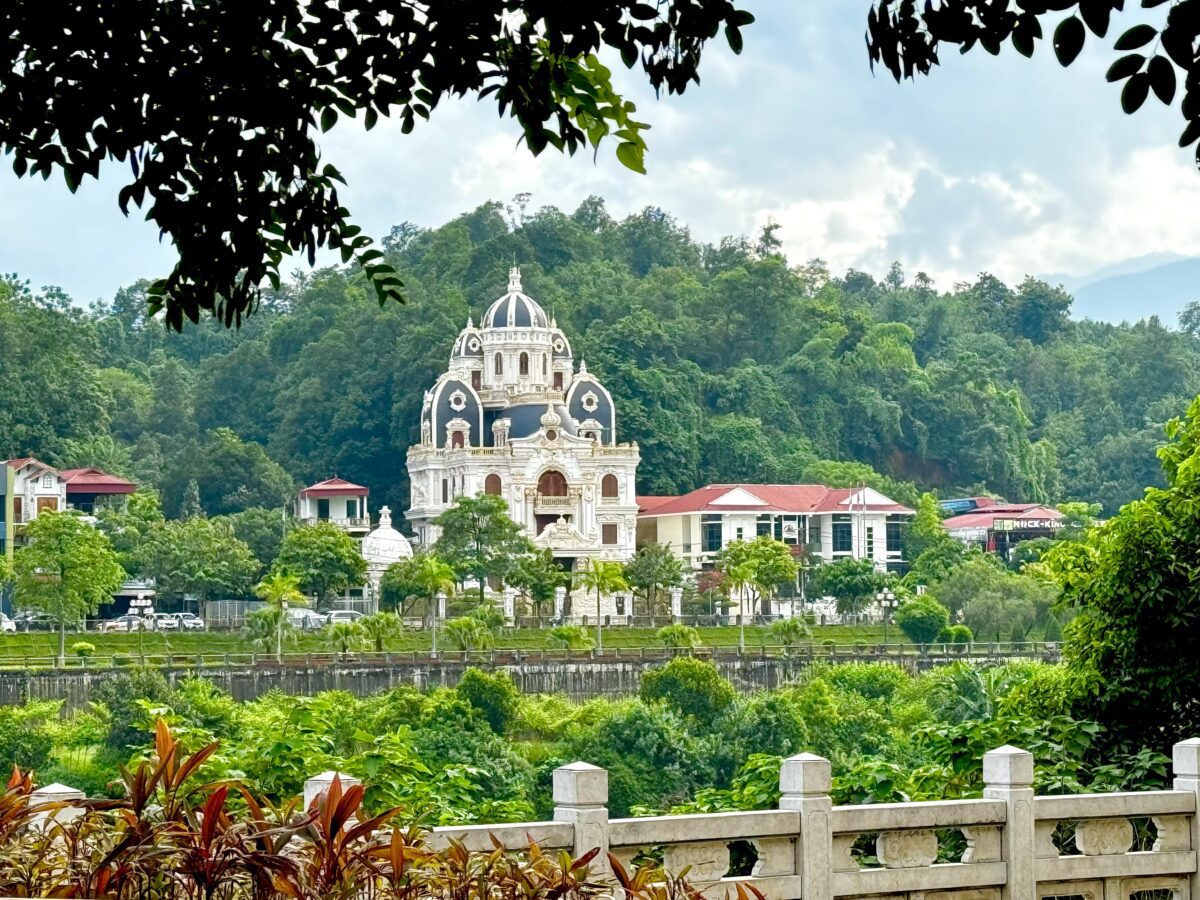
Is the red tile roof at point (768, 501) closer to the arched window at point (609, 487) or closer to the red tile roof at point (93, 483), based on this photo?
the arched window at point (609, 487)

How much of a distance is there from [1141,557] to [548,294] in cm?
8236

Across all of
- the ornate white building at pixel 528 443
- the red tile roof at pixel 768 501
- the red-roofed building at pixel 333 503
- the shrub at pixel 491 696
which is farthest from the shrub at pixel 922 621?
the red-roofed building at pixel 333 503

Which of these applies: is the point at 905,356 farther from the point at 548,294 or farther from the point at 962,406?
the point at 548,294

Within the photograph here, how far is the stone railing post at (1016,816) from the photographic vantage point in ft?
32.3

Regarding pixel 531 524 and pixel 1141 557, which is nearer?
pixel 1141 557

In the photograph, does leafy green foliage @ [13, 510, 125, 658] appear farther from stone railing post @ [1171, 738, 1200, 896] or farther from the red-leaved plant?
the red-leaved plant

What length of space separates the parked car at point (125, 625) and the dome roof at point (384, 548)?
35.1 feet

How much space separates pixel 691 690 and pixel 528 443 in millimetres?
28959

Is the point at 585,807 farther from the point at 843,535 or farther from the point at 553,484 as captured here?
the point at 843,535

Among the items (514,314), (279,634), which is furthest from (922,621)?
(514,314)

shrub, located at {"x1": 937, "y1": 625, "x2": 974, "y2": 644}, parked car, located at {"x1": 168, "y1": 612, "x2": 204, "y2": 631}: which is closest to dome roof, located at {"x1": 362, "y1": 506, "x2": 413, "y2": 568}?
parked car, located at {"x1": 168, "y1": 612, "x2": 204, "y2": 631}

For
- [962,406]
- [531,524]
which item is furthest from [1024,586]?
[962,406]

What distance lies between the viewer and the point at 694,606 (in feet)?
217

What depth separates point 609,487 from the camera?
74562 millimetres
